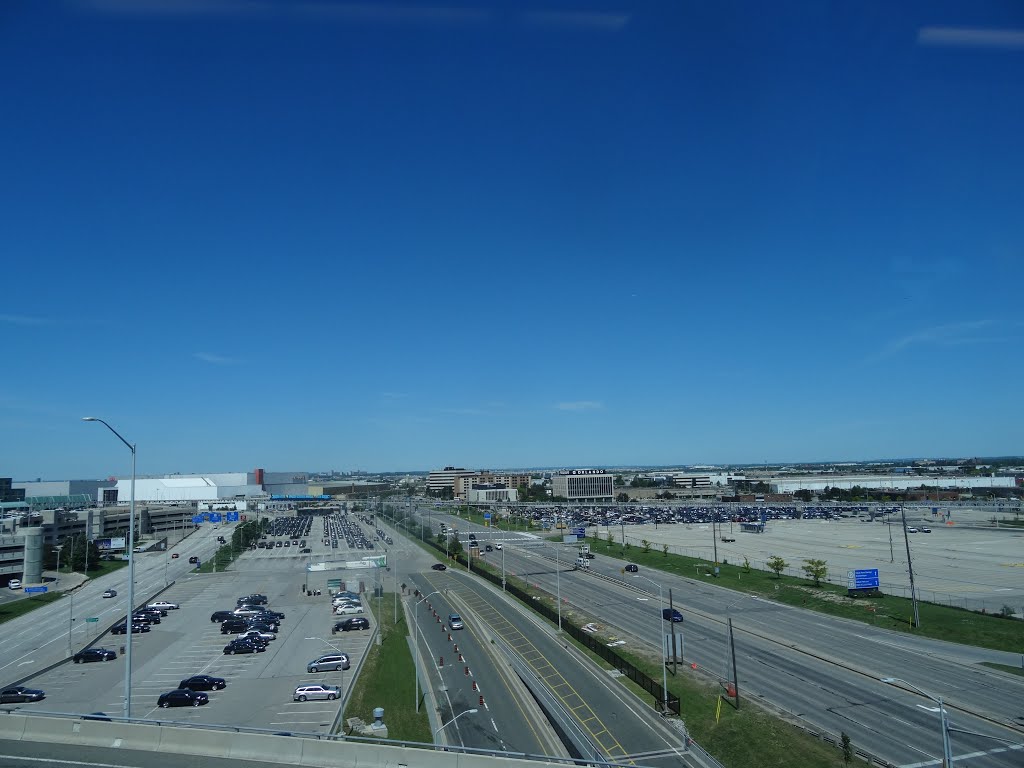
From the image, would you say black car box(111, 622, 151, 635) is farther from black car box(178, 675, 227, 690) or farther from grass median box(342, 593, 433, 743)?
grass median box(342, 593, 433, 743)

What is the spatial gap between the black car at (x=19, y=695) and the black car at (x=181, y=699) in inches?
251

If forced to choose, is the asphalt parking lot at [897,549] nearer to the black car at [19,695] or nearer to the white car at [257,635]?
the white car at [257,635]

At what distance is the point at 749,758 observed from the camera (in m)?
21.3

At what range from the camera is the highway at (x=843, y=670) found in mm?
22328

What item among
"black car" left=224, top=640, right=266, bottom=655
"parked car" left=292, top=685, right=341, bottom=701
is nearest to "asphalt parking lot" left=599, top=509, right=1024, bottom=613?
"parked car" left=292, top=685, right=341, bottom=701

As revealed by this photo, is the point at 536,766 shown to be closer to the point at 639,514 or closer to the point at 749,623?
the point at 749,623

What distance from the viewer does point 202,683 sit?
29.0 m

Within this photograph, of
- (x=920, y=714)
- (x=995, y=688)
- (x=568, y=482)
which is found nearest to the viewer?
(x=920, y=714)

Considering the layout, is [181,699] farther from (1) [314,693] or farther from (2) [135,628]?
(2) [135,628]

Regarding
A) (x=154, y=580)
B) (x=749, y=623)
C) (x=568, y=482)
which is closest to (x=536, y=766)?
(x=749, y=623)

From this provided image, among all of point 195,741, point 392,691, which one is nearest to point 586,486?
point 392,691

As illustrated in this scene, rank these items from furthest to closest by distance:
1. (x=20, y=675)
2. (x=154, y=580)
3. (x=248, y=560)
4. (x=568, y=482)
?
(x=568, y=482), (x=248, y=560), (x=154, y=580), (x=20, y=675)

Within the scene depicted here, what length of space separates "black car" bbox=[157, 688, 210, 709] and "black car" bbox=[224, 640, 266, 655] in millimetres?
9724

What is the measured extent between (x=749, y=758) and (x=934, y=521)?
395 feet
